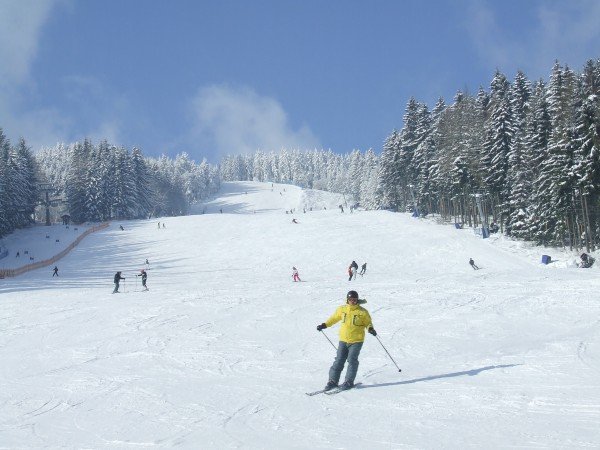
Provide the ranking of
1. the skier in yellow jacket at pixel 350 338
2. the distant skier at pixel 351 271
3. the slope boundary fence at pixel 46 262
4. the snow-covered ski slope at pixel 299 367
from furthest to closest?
the slope boundary fence at pixel 46 262, the distant skier at pixel 351 271, the skier in yellow jacket at pixel 350 338, the snow-covered ski slope at pixel 299 367

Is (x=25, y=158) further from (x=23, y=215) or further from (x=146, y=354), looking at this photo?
(x=146, y=354)

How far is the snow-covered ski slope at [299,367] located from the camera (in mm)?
6402

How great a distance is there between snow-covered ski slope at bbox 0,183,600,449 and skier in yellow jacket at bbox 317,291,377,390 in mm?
405

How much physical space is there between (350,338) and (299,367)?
2.36 m

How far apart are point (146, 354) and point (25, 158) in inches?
3191

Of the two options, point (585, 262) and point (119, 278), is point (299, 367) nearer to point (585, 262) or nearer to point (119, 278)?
point (119, 278)

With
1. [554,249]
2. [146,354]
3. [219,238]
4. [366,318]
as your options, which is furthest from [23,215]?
[366,318]

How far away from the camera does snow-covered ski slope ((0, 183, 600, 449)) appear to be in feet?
21.0

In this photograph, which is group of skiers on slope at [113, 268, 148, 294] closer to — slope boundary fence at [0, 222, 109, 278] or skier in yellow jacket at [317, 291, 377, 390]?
slope boundary fence at [0, 222, 109, 278]

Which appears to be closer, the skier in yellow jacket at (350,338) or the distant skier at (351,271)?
the skier in yellow jacket at (350,338)

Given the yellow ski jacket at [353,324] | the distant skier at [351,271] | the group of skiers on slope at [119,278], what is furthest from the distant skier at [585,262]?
the yellow ski jacket at [353,324]

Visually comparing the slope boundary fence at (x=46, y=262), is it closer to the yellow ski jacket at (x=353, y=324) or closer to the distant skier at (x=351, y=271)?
the distant skier at (x=351, y=271)

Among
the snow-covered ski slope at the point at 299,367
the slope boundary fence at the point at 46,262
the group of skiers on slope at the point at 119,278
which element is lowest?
the snow-covered ski slope at the point at 299,367

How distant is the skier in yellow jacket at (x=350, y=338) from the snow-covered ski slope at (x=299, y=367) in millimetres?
405
